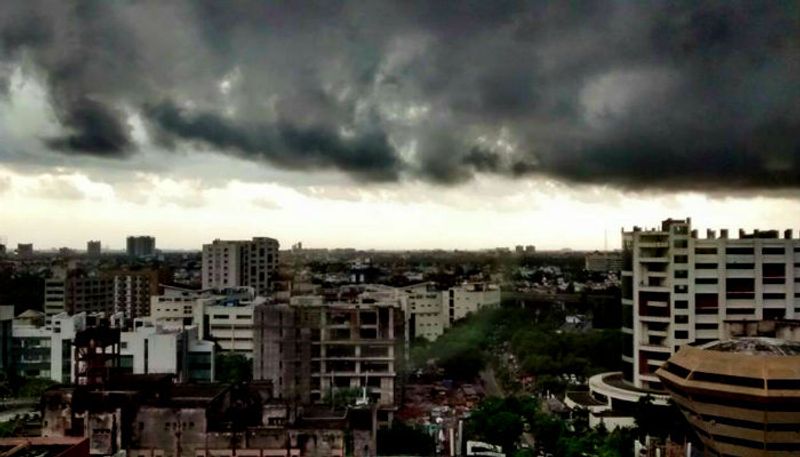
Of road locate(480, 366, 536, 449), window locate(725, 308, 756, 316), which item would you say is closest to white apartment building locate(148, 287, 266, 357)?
road locate(480, 366, 536, 449)

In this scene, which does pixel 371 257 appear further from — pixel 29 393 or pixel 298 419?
pixel 298 419

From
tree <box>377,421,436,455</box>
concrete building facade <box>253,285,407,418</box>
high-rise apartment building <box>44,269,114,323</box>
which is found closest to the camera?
tree <box>377,421,436,455</box>

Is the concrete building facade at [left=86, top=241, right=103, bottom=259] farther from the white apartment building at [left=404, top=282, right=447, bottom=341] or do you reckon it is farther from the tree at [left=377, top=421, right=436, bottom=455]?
the tree at [left=377, top=421, right=436, bottom=455]

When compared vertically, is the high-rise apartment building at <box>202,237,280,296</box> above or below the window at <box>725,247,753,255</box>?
below

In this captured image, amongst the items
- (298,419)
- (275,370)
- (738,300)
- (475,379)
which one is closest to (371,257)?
(475,379)

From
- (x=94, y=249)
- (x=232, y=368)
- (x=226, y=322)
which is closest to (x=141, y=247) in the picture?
(x=94, y=249)
